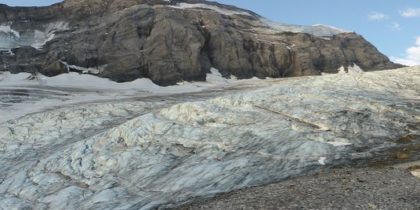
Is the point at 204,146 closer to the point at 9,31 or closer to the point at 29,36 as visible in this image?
the point at 29,36

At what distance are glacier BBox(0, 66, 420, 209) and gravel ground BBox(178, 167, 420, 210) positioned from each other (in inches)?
68.4

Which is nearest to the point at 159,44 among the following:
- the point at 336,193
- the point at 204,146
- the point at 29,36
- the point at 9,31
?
the point at 29,36

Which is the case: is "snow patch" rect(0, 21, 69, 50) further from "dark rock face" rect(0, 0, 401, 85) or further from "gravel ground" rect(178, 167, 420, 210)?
"gravel ground" rect(178, 167, 420, 210)

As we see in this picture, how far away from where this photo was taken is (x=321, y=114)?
24.9m

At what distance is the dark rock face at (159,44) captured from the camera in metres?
62.2

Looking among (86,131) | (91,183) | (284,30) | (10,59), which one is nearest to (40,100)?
(86,131)

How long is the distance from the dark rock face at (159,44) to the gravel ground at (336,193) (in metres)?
44.6

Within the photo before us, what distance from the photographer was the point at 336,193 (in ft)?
46.7

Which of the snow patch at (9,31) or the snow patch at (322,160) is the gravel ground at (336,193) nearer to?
the snow patch at (322,160)

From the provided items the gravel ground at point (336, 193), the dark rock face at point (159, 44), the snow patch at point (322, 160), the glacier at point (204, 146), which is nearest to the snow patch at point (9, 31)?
the dark rock face at point (159, 44)

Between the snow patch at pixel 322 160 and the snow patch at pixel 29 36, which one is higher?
the snow patch at pixel 29 36

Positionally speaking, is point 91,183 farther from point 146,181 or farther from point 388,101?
point 388,101

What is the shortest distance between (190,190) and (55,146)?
1293 cm

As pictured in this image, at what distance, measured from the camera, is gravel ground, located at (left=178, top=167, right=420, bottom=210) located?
1321cm
